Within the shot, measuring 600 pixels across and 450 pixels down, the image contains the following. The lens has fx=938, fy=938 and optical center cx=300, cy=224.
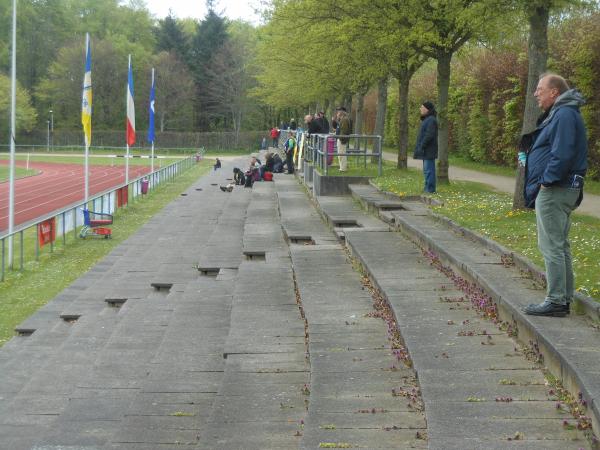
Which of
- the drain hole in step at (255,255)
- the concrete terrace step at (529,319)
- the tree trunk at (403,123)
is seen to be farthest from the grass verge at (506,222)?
the tree trunk at (403,123)

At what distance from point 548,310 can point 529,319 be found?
20cm

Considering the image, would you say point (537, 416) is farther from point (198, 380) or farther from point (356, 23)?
point (356, 23)

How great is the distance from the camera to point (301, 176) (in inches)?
1173

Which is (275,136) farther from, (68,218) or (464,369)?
(464,369)

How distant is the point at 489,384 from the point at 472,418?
691mm

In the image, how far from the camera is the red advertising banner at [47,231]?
19.4 metres

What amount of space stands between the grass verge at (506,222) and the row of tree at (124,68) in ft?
241

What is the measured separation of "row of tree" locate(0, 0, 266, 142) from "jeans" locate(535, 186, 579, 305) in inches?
3338

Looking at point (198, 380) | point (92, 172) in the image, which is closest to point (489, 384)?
point (198, 380)

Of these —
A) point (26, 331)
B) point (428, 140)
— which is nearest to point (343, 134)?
point (428, 140)

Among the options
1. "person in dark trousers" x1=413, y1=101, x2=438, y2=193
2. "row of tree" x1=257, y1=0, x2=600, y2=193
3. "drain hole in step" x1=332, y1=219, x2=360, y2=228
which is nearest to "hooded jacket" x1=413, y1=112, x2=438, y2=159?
"person in dark trousers" x1=413, y1=101, x2=438, y2=193

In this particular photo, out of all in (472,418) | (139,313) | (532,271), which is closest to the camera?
(472,418)

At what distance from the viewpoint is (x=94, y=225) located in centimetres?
2328

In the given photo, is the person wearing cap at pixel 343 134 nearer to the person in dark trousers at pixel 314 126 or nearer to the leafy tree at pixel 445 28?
the person in dark trousers at pixel 314 126
